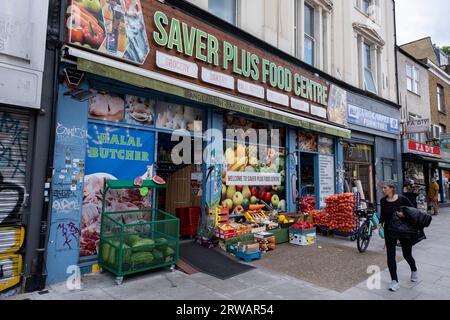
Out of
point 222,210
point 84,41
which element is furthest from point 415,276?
point 84,41

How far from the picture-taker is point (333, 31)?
12.8 meters

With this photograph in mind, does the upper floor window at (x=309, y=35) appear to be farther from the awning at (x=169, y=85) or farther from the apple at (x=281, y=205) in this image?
the apple at (x=281, y=205)

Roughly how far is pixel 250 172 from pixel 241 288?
14.6ft

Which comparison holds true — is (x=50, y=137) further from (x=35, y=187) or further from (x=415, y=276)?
(x=415, y=276)

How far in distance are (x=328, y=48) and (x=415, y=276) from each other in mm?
10007

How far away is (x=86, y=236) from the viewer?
5562 mm

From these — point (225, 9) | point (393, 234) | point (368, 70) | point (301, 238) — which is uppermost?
point (368, 70)

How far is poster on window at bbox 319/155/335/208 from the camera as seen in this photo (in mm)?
11844

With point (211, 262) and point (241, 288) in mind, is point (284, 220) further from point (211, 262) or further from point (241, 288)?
point (241, 288)

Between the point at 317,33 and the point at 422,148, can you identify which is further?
the point at 422,148

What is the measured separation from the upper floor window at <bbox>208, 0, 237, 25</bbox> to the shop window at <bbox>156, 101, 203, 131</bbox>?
3181 millimetres

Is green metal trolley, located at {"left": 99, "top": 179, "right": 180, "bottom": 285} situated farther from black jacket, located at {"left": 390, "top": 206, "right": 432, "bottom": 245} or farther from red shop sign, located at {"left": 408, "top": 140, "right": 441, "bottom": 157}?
red shop sign, located at {"left": 408, "top": 140, "right": 441, "bottom": 157}

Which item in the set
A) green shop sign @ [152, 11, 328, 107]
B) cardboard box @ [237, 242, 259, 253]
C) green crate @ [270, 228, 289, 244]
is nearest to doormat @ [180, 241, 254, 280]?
cardboard box @ [237, 242, 259, 253]

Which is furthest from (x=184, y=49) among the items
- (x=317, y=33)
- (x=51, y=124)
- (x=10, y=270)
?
(x=317, y=33)
